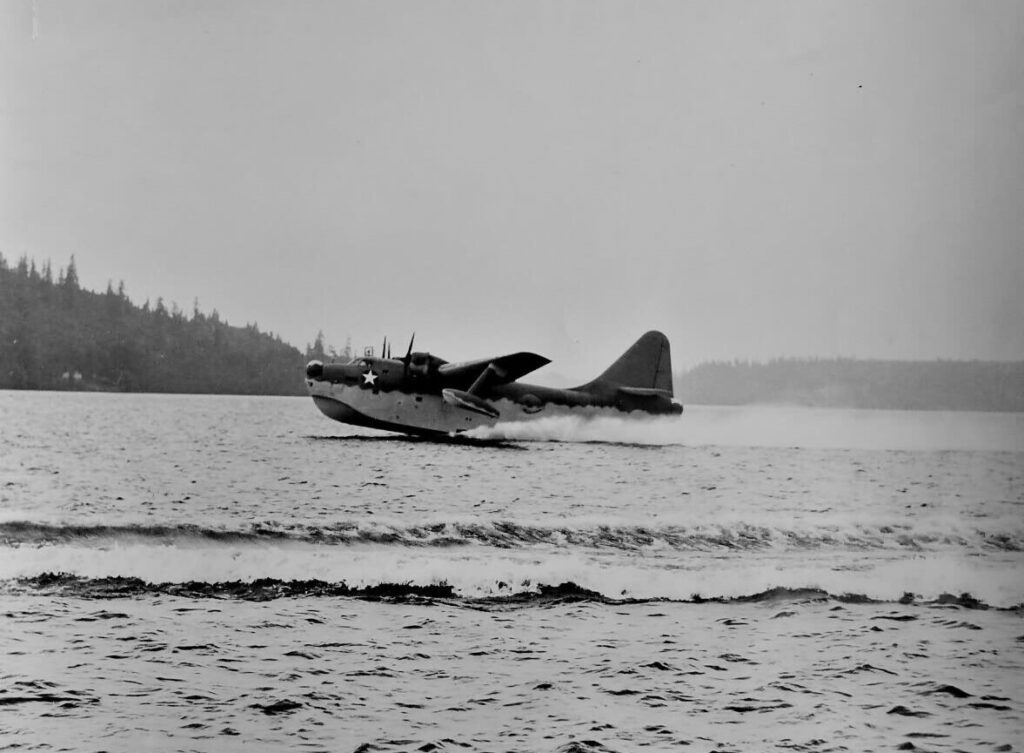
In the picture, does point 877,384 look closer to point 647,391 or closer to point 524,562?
point 647,391

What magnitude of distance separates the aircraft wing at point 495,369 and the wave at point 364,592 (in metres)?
1.17

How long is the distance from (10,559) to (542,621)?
2.81 metres

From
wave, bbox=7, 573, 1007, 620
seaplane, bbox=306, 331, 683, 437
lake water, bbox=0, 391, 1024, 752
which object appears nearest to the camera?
lake water, bbox=0, 391, 1024, 752

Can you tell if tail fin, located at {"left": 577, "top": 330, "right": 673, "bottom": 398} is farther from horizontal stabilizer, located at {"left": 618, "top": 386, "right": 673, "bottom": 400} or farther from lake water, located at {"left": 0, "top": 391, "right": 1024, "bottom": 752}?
lake water, located at {"left": 0, "top": 391, "right": 1024, "bottom": 752}

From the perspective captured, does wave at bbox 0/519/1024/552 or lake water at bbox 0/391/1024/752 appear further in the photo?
wave at bbox 0/519/1024/552

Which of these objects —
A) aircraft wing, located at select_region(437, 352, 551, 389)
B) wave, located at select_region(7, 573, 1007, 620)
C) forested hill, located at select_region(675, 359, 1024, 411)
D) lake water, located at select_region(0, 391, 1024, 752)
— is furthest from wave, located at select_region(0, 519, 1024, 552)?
aircraft wing, located at select_region(437, 352, 551, 389)

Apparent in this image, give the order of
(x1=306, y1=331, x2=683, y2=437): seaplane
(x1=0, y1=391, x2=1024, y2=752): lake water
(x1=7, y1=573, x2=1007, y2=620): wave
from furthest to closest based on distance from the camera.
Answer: (x1=306, y1=331, x2=683, y2=437): seaplane → (x1=7, y1=573, x2=1007, y2=620): wave → (x1=0, y1=391, x2=1024, y2=752): lake water

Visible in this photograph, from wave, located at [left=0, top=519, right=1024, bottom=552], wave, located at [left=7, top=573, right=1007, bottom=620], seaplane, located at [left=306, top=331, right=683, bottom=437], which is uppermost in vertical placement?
seaplane, located at [left=306, top=331, right=683, bottom=437]

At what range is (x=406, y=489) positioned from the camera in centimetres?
400

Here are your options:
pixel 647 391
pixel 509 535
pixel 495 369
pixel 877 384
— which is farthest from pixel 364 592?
pixel 877 384

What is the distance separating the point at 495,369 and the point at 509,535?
36.3 inches

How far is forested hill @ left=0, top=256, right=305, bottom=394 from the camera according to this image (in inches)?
151

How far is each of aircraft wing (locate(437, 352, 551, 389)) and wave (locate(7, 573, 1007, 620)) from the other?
3.83 feet

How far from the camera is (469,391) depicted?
469cm
